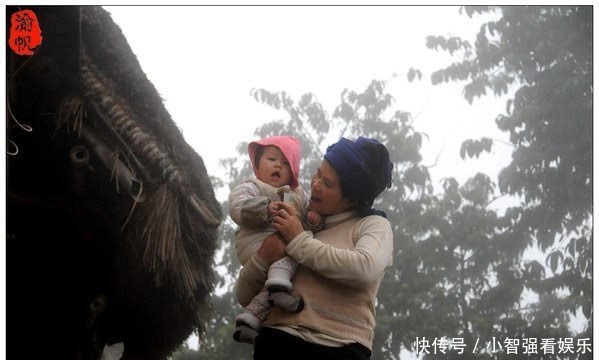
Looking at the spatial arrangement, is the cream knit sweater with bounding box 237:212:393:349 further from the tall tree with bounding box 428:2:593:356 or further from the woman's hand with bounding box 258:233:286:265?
the tall tree with bounding box 428:2:593:356

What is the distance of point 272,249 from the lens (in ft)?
5.67

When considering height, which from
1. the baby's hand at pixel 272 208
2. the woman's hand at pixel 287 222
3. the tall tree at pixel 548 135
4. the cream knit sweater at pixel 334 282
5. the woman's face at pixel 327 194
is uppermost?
the tall tree at pixel 548 135

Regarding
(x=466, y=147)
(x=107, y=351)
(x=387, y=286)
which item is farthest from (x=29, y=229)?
(x=466, y=147)

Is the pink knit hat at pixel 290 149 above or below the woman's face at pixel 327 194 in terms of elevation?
above

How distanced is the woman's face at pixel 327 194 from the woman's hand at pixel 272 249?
0.17 meters

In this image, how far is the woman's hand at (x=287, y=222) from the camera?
1.70 meters

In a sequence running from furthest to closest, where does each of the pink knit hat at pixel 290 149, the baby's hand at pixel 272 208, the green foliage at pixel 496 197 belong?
the green foliage at pixel 496 197 → the pink knit hat at pixel 290 149 → the baby's hand at pixel 272 208

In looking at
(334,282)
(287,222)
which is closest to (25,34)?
(287,222)

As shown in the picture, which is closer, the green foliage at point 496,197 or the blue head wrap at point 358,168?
the blue head wrap at point 358,168

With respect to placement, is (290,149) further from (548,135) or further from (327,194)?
(548,135)

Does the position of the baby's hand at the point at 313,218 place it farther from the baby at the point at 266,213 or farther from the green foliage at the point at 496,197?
the green foliage at the point at 496,197

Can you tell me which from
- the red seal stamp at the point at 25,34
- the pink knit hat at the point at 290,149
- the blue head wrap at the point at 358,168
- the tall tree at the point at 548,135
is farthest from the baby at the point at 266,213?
the tall tree at the point at 548,135

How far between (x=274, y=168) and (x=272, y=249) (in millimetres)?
263

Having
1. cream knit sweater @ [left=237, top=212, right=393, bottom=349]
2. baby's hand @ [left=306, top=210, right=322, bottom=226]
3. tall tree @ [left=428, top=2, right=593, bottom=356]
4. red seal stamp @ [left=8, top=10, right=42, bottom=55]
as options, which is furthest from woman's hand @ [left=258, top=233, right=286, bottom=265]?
tall tree @ [left=428, top=2, right=593, bottom=356]
